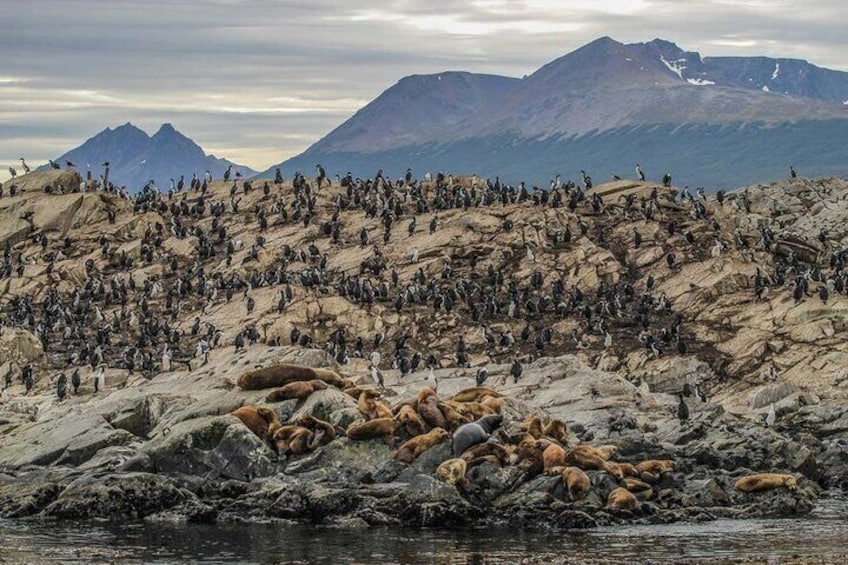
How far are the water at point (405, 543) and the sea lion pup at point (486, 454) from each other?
3486 mm

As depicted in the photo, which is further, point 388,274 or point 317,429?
point 388,274

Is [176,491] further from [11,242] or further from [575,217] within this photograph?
[11,242]

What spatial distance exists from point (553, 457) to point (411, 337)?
3174cm

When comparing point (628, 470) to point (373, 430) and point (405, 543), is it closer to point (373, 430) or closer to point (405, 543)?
point (373, 430)

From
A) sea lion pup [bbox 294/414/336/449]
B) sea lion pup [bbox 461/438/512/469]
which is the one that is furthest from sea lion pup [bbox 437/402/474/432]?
sea lion pup [bbox 294/414/336/449]

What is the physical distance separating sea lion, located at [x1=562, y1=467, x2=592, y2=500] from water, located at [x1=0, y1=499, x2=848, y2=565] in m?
1.76

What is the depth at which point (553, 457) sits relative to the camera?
43.4 metres

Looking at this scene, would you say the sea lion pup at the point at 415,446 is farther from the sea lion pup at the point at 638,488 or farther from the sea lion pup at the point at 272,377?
the sea lion pup at the point at 272,377

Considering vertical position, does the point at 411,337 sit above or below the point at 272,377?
below

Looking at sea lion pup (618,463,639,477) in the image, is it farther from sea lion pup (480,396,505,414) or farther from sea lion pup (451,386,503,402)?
sea lion pup (451,386,503,402)

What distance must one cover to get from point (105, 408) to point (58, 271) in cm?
4122

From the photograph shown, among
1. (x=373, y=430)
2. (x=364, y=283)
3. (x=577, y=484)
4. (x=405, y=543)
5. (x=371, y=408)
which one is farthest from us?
(x=364, y=283)

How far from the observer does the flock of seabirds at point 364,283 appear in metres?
73.8

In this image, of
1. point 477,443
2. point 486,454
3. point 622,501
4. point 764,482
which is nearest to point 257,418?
point 477,443
